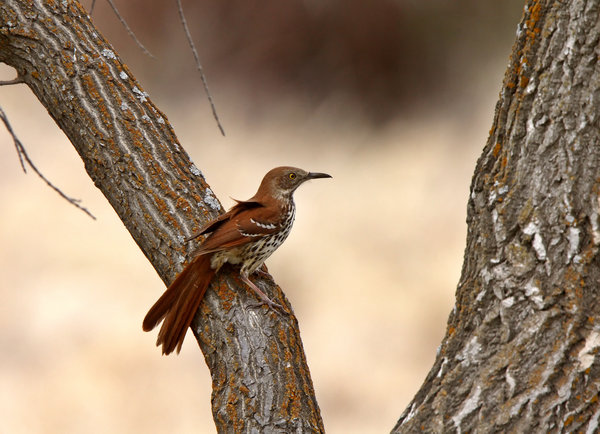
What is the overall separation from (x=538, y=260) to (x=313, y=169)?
235 inches

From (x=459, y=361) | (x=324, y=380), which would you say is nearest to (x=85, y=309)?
(x=324, y=380)

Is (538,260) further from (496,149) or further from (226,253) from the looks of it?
(226,253)

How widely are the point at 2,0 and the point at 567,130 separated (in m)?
2.01

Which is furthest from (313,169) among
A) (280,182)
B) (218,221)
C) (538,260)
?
(538,260)

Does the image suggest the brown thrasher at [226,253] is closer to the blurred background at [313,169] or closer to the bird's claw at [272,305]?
the bird's claw at [272,305]

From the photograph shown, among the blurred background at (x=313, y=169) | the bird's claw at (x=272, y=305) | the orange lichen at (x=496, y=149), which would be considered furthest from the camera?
the blurred background at (x=313, y=169)

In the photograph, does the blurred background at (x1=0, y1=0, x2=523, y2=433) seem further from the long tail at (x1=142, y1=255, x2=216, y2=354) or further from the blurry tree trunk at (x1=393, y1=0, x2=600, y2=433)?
the blurry tree trunk at (x1=393, y1=0, x2=600, y2=433)

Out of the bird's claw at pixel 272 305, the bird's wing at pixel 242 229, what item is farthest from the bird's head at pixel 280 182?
the bird's claw at pixel 272 305

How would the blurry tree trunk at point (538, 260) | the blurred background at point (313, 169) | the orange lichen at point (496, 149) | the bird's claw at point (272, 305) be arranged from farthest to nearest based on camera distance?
the blurred background at point (313, 169) < the bird's claw at point (272, 305) < the orange lichen at point (496, 149) < the blurry tree trunk at point (538, 260)

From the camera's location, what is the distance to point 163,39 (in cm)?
823

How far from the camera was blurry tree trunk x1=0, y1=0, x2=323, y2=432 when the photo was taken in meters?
2.62

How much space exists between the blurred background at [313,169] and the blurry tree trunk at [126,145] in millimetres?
3694

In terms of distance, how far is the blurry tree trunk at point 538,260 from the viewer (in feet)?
5.95

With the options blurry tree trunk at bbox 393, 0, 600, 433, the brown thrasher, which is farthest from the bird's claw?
blurry tree trunk at bbox 393, 0, 600, 433
